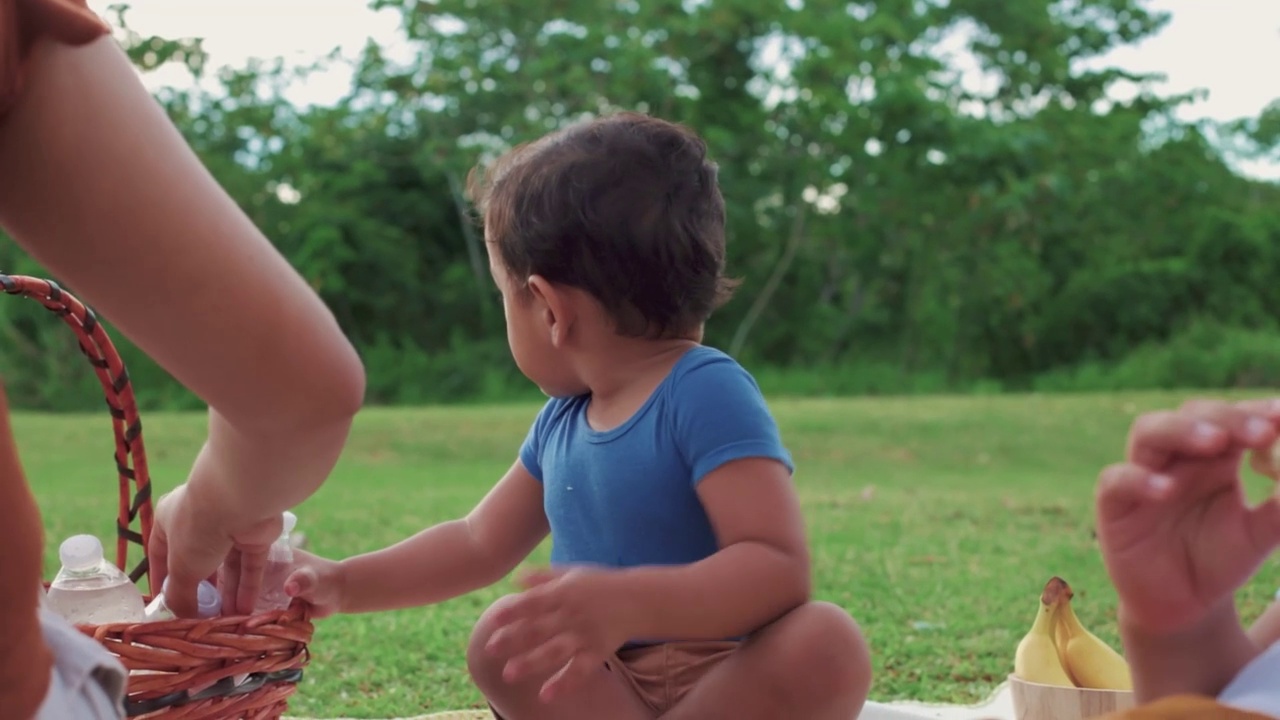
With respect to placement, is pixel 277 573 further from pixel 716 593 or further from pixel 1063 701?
pixel 1063 701

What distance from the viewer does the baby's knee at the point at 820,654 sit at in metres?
1.37

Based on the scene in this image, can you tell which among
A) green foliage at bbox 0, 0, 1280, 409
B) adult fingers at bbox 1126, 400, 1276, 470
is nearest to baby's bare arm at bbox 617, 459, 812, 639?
adult fingers at bbox 1126, 400, 1276, 470

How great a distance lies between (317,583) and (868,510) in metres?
4.24

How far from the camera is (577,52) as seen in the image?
11547 millimetres

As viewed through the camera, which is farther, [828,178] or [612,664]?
[828,178]

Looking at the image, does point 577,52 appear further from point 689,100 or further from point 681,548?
point 681,548

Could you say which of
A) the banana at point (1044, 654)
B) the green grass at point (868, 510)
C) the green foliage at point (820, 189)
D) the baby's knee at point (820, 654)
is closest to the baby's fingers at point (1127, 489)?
the baby's knee at point (820, 654)

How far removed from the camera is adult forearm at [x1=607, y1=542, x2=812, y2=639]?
4.11 feet

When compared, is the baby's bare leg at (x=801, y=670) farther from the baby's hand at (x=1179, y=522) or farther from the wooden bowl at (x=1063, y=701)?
the wooden bowl at (x=1063, y=701)

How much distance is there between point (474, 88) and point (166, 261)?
11348 mm

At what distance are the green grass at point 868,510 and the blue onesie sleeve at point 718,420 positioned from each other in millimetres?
1380

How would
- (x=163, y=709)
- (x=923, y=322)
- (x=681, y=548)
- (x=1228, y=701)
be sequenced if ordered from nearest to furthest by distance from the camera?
(x=1228, y=701) < (x=163, y=709) < (x=681, y=548) < (x=923, y=322)

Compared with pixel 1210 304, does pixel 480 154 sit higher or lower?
higher

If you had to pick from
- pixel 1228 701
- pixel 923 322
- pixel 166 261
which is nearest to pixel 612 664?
pixel 1228 701
